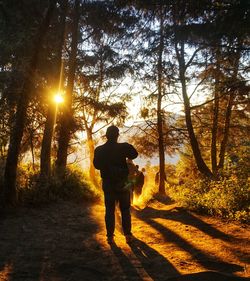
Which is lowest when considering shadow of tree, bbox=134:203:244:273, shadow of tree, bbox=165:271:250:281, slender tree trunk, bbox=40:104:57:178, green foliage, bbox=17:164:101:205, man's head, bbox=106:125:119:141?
shadow of tree, bbox=165:271:250:281

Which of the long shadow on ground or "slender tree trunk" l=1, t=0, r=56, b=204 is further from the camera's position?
"slender tree trunk" l=1, t=0, r=56, b=204

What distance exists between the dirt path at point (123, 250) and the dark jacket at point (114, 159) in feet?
3.97

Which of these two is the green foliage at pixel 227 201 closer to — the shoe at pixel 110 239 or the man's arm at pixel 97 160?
the shoe at pixel 110 239

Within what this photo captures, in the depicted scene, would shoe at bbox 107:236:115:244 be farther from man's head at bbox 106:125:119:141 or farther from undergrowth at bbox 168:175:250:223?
undergrowth at bbox 168:175:250:223

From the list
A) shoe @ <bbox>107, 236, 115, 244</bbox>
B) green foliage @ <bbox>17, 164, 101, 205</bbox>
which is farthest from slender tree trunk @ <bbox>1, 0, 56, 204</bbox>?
shoe @ <bbox>107, 236, 115, 244</bbox>

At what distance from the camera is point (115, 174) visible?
6.82m

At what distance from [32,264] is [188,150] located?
33798 millimetres

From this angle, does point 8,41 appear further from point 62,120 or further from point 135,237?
point 135,237

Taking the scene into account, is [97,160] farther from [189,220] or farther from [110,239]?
[189,220]

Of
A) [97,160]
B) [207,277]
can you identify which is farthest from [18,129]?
[207,277]

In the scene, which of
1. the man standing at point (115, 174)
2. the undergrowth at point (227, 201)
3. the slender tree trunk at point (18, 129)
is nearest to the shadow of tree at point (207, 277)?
the man standing at point (115, 174)

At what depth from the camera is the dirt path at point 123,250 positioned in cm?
512

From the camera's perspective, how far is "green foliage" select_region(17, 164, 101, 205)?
11.1 meters

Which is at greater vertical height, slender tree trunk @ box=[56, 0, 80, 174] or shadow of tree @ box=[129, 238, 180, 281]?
slender tree trunk @ box=[56, 0, 80, 174]
